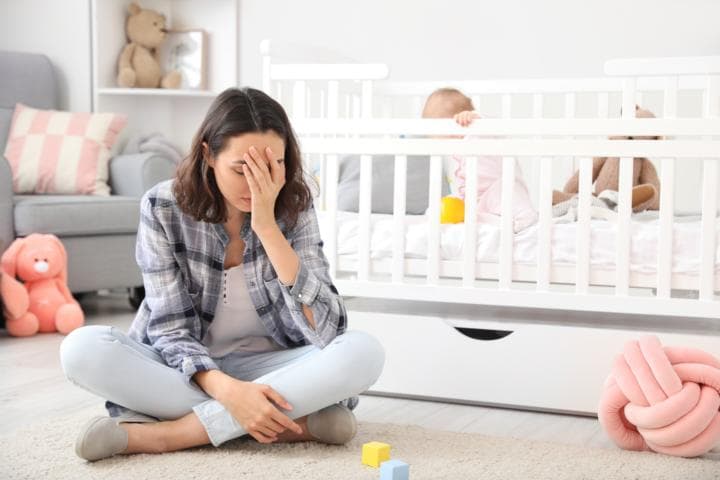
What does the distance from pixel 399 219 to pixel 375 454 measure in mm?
620

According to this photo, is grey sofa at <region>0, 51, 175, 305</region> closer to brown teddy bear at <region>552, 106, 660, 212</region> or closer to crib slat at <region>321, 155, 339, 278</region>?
crib slat at <region>321, 155, 339, 278</region>

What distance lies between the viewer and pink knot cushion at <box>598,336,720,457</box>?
145 centimetres

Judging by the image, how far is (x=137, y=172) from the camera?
3029 mm

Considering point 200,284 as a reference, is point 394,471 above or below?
below

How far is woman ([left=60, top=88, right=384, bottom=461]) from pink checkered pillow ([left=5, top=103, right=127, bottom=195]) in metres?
1.67

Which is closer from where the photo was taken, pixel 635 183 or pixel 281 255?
pixel 281 255

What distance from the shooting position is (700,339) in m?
1.69

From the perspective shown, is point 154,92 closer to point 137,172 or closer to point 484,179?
point 137,172

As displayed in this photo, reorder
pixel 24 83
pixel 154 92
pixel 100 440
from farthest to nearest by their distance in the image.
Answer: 1. pixel 154 92
2. pixel 24 83
3. pixel 100 440

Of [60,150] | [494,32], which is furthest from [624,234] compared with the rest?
[60,150]

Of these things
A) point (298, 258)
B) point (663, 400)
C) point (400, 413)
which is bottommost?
point (400, 413)

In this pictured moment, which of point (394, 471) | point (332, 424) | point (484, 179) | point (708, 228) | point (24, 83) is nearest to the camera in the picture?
point (394, 471)

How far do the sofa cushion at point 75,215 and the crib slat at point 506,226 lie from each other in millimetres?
1462

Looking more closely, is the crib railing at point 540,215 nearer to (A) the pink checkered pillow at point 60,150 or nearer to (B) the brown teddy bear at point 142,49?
(A) the pink checkered pillow at point 60,150
